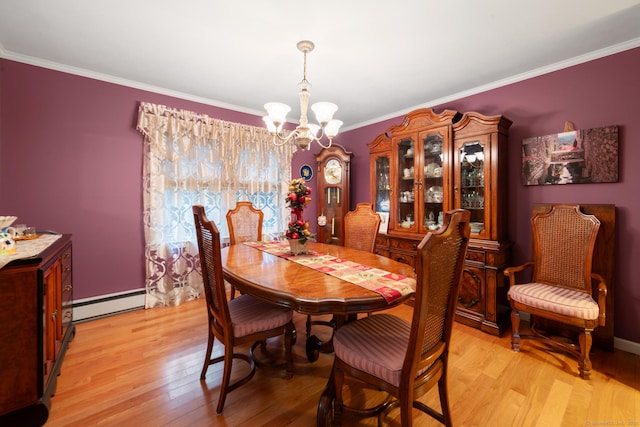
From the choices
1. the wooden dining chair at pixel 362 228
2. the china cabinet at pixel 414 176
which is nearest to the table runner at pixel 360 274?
the wooden dining chair at pixel 362 228

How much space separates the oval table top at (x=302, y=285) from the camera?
115 cm

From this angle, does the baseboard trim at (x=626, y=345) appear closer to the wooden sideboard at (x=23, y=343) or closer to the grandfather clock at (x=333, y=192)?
the grandfather clock at (x=333, y=192)

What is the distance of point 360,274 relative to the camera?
1.52 m

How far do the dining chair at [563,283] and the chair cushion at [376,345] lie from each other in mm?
Result: 1312

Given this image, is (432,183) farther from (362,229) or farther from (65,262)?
(65,262)

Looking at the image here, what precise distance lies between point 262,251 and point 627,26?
10.3 ft

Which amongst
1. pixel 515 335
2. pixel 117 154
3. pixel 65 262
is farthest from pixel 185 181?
pixel 515 335

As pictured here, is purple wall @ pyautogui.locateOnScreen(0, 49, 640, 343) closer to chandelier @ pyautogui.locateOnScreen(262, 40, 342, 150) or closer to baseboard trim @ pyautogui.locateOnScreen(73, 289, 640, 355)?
baseboard trim @ pyautogui.locateOnScreen(73, 289, 640, 355)

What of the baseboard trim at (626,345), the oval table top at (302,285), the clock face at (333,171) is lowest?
the baseboard trim at (626,345)

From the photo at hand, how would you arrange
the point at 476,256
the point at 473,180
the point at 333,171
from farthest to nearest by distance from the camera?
the point at 333,171 < the point at 473,180 < the point at 476,256

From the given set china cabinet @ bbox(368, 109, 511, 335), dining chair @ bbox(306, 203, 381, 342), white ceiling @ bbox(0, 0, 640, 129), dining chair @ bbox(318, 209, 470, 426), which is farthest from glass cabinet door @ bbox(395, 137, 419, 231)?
dining chair @ bbox(318, 209, 470, 426)

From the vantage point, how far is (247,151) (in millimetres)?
3498

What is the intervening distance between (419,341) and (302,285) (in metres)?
0.58

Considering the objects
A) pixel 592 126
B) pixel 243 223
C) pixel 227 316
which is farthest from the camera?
pixel 243 223
